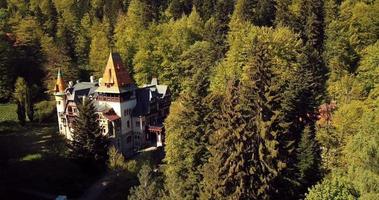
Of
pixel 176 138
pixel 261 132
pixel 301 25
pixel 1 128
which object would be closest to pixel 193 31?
pixel 301 25

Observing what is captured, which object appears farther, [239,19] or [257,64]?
[239,19]

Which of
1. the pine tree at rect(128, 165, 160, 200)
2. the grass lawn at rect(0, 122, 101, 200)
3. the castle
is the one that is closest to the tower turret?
the castle

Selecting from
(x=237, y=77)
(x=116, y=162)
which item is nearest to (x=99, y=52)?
(x=116, y=162)

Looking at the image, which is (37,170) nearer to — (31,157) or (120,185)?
Result: (31,157)

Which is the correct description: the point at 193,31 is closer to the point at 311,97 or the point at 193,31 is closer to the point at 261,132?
the point at 311,97

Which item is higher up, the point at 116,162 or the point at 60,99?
the point at 60,99

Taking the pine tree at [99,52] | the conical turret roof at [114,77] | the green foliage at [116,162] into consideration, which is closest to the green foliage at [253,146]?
the green foliage at [116,162]
